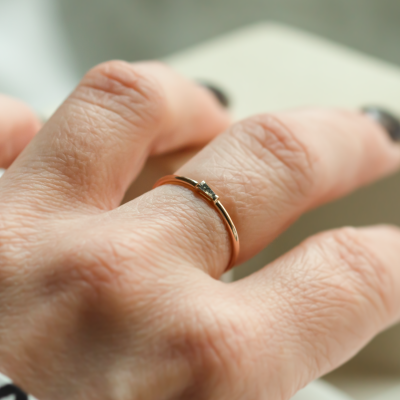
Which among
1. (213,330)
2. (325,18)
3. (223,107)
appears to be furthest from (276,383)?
(325,18)

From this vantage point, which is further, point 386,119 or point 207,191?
point 386,119

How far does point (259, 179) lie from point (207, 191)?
6cm

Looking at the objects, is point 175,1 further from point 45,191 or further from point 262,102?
point 45,191

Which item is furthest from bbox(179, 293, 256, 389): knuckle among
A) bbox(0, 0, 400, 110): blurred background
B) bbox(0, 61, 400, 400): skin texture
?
bbox(0, 0, 400, 110): blurred background

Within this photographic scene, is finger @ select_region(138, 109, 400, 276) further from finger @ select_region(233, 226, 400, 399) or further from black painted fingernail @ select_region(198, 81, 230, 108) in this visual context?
black painted fingernail @ select_region(198, 81, 230, 108)

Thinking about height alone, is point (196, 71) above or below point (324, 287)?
above

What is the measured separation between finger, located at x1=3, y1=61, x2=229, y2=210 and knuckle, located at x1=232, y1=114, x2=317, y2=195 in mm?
92

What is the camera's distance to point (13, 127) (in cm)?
52

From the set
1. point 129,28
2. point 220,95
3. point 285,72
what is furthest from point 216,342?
point 129,28

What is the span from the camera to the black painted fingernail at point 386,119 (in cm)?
68

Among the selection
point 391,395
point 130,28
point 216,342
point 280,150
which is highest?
point 130,28

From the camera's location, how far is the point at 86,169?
44cm

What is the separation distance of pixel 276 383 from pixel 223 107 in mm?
456

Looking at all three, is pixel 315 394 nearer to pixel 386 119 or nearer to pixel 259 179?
pixel 259 179
